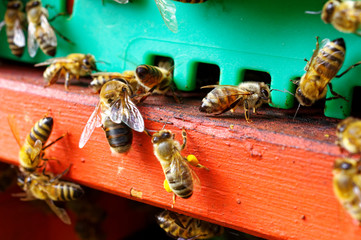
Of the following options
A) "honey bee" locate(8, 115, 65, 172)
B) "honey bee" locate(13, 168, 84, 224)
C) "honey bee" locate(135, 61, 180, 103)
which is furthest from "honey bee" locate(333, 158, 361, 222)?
"honey bee" locate(13, 168, 84, 224)

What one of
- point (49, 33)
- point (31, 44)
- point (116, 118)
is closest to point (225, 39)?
point (116, 118)

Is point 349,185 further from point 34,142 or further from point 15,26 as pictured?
point 15,26

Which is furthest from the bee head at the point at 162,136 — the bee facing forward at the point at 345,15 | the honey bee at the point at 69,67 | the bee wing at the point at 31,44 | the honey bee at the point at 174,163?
the bee wing at the point at 31,44

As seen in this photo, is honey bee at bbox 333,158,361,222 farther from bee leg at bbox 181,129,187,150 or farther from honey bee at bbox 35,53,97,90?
honey bee at bbox 35,53,97,90

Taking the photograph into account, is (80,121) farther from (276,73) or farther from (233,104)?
(276,73)

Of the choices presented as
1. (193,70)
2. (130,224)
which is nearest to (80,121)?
(193,70)
